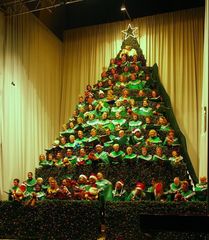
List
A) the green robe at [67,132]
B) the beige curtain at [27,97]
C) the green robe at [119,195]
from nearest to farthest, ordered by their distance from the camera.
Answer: the green robe at [119,195], the green robe at [67,132], the beige curtain at [27,97]

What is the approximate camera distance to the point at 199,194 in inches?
304

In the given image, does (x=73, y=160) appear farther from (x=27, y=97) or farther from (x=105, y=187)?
(x=27, y=97)

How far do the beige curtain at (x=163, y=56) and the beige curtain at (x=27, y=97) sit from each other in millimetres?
962

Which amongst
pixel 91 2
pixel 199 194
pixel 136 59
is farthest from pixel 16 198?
pixel 91 2

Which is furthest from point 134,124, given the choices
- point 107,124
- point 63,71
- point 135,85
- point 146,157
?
point 63,71

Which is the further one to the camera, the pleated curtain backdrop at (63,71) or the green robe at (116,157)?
the pleated curtain backdrop at (63,71)

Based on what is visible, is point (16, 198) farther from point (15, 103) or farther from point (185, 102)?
point (185, 102)

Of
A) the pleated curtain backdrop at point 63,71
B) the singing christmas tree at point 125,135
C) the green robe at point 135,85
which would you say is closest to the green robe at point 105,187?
the singing christmas tree at point 125,135

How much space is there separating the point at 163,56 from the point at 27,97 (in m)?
5.34

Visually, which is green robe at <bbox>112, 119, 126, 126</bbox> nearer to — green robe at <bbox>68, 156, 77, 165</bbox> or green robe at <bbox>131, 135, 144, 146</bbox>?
green robe at <bbox>131, 135, 144, 146</bbox>

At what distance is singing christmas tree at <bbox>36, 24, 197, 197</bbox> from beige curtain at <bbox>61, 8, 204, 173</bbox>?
0.75m

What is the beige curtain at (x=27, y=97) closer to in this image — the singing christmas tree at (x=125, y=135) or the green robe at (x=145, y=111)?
Result: the singing christmas tree at (x=125, y=135)

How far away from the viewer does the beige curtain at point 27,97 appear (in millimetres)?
13008

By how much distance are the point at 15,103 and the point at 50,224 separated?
6.31 metres
